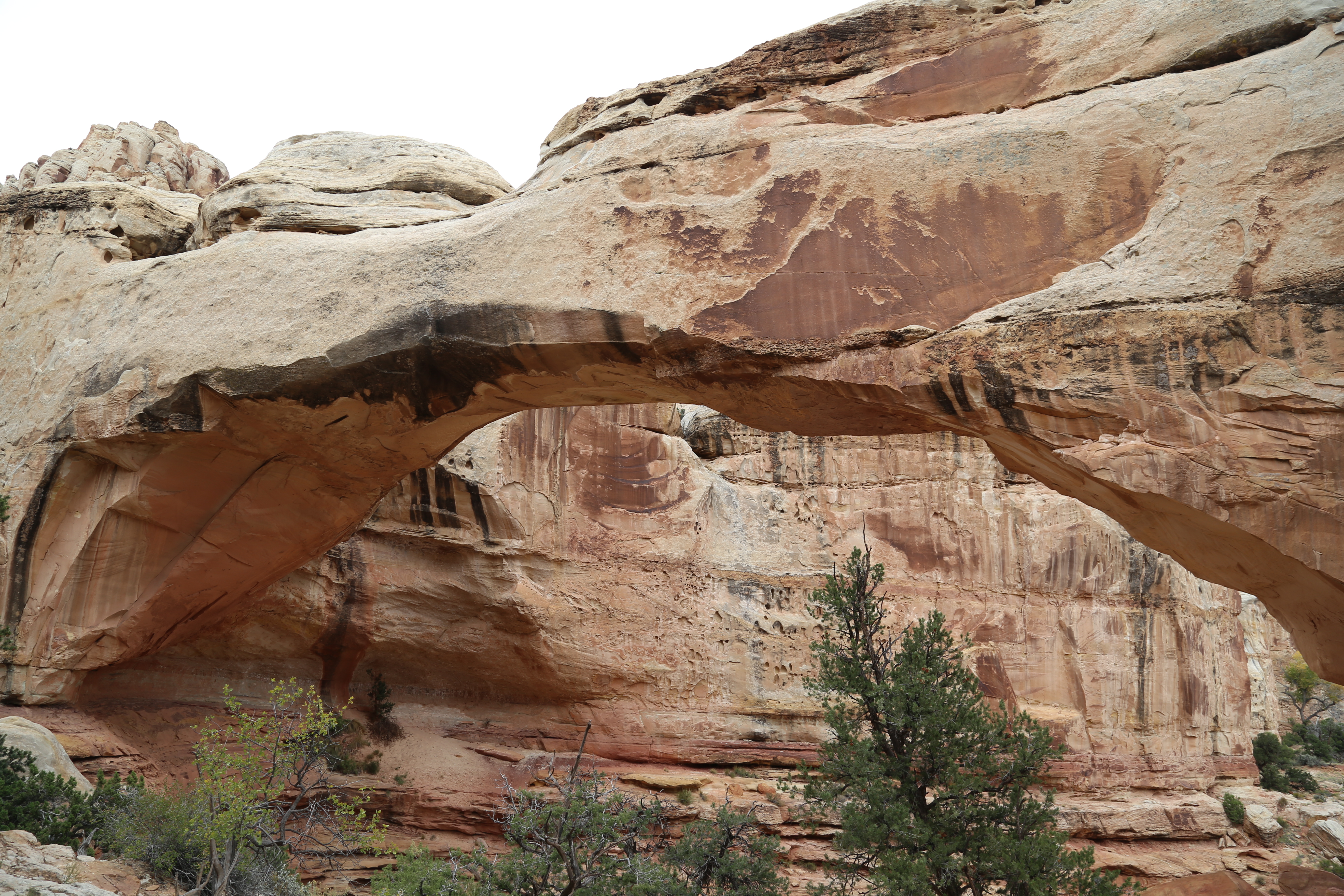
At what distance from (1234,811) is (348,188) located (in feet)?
69.4

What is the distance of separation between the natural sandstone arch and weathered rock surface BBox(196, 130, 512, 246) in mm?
1425

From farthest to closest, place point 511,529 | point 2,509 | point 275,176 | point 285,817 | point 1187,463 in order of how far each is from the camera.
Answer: point 511,529 < point 275,176 < point 2,509 < point 285,817 < point 1187,463

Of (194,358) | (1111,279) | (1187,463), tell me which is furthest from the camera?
(194,358)

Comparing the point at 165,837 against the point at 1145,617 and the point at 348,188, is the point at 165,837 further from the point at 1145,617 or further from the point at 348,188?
the point at 1145,617

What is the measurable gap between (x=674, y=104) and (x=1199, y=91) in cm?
495

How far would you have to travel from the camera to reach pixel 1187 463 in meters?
6.66

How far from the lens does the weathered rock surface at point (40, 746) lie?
32.8 feet

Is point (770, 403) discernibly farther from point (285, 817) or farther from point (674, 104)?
point (285, 817)

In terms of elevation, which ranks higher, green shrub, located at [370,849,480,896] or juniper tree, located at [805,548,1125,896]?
juniper tree, located at [805,548,1125,896]

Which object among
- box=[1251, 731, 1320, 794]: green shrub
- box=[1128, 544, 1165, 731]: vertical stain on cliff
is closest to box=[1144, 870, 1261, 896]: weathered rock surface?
box=[1128, 544, 1165, 731]: vertical stain on cliff

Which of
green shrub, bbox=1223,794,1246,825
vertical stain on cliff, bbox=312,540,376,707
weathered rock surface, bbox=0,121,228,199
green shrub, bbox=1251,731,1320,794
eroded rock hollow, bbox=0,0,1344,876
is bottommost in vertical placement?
green shrub, bbox=1251,731,1320,794

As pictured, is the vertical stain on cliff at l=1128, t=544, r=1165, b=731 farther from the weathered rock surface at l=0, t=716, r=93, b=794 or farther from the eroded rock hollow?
the weathered rock surface at l=0, t=716, r=93, b=794

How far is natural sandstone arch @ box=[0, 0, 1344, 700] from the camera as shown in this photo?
6719mm

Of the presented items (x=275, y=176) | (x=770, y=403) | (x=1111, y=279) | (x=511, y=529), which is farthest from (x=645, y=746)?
(x=1111, y=279)
